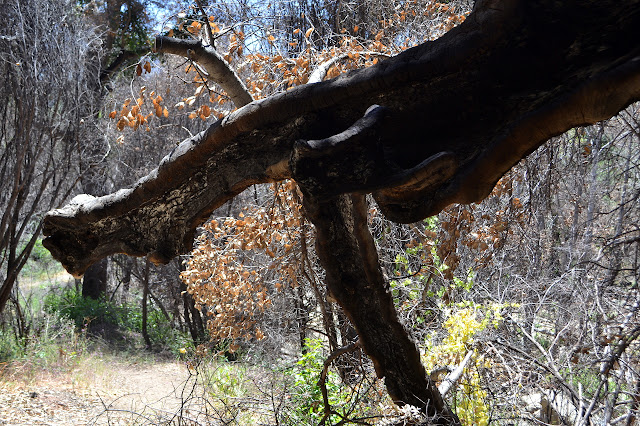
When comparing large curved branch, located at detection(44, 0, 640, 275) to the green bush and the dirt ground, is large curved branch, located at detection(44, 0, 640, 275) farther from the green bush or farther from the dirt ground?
the green bush

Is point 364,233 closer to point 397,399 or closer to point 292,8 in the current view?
point 397,399

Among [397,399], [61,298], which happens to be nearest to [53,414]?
[397,399]

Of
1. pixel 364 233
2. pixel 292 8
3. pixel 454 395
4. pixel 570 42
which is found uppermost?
pixel 292 8

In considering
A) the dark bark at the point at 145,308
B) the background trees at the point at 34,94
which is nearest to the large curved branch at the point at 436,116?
the background trees at the point at 34,94

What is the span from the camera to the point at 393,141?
7.71 ft

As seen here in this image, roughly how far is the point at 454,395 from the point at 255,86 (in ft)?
11.1

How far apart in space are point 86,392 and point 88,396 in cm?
24

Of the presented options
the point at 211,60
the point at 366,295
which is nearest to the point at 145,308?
the point at 211,60

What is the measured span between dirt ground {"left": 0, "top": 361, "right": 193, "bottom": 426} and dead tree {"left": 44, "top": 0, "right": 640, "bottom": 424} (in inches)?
105

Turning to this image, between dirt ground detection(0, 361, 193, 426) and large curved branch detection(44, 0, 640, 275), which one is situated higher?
large curved branch detection(44, 0, 640, 275)

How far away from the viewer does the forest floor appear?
6223mm

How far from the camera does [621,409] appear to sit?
18.2 feet

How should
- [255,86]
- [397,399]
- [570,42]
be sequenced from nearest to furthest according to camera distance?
[570,42] < [397,399] < [255,86]

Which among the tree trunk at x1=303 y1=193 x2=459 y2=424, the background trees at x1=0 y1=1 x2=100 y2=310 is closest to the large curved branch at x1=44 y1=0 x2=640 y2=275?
the tree trunk at x1=303 y1=193 x2=459 y2=424
